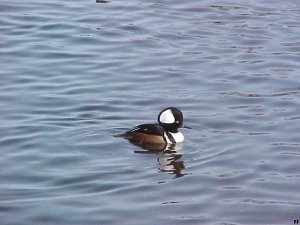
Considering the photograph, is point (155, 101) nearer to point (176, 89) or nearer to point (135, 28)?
point (176, 89)

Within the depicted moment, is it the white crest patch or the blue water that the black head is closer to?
the white crest patch

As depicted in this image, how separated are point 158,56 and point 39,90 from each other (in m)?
2.43

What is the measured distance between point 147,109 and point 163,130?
40.3 inches

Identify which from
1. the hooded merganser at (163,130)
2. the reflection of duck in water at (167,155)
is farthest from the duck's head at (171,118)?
the reflection of duck in water at (167,155)

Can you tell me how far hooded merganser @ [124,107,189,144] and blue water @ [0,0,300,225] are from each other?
0.46ft

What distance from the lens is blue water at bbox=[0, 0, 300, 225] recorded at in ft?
34.9

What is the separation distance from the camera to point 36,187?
431 inches

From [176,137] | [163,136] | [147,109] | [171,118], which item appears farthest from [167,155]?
[147,109]

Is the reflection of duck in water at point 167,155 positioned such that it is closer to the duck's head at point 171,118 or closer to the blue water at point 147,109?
the blue water at point 147,109

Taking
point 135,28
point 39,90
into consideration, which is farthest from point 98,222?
point 135,28

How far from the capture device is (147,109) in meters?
13.7

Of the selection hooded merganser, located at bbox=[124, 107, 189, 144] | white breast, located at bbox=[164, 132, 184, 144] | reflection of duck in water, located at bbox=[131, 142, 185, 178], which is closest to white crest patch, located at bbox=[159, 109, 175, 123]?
hooded merganser, located at bbox=[124, 107, 189, 144]

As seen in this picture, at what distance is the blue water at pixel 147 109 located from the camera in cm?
1064

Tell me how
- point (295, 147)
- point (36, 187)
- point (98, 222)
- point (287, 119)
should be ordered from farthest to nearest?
point (287, 119), point (295, 147), point (36, 187), point (98, 222)
